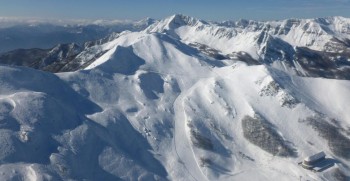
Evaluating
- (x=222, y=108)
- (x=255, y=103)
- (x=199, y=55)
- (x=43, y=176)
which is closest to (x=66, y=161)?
(x=43, y=176)

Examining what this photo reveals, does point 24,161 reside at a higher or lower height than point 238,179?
higher

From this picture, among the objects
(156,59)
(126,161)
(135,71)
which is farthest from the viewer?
(156,59)

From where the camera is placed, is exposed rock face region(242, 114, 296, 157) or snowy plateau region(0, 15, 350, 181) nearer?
snowy plateau region(0, 15, 350, 181)

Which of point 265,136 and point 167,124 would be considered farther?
point 167,124

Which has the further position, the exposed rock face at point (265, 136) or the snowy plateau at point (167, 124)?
the exposed rock face at point (265, 136)

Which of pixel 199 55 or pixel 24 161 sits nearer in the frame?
pixel 24 161

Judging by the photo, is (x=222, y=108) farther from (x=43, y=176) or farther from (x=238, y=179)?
(x=43, y=176)

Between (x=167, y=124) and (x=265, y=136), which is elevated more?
(x=167, y=124)

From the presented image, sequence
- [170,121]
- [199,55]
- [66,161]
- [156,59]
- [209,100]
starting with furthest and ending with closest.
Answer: [199,55], [156,59], [209,100], [170,121], [66,161]
